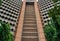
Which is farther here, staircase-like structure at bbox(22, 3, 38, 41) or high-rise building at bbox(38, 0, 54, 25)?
high-rise building at bbox(38, 0, 54, 25)

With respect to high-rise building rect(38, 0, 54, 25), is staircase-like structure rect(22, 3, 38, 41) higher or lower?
lower

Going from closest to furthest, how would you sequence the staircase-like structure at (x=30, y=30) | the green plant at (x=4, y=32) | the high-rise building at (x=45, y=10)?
the green plant at (x=4, y=32) < the staircase-like structure at (x=30, y=30) < the high-rise building at (x=45, y=10)

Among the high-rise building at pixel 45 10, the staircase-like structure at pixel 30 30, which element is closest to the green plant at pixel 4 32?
the staircase-like structure at pixel 30 30

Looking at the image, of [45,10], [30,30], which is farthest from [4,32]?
[45,10]

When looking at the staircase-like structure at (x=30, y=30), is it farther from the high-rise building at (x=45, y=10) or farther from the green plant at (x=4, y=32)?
the green plant at (x=4, y=32)

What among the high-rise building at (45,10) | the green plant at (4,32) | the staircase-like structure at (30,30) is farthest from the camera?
the high-rise building at (45,10)

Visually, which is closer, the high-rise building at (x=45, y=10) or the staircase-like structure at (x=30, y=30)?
the staircase-like structure at (x=30, y=30)

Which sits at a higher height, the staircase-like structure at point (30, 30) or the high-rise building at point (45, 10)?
the high-rise building at point (45, 10)

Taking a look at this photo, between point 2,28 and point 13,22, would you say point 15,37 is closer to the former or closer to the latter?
point 13,22

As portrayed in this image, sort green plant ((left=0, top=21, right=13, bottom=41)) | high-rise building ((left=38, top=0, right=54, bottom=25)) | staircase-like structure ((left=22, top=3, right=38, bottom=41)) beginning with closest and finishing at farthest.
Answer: green plant ((left=0, top=21, right=13, bottom=41))
staircase-like structure ((left=22, top=3, right=38, bottom=41))
high-rise building ((left=38, top=0, right=54, bottom=25))

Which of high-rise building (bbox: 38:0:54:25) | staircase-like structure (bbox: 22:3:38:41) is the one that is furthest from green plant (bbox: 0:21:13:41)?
high-rise building (bbox: 38:0:54:25)

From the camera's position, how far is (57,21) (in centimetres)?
279

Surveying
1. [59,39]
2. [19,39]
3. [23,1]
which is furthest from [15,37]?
[23,1]

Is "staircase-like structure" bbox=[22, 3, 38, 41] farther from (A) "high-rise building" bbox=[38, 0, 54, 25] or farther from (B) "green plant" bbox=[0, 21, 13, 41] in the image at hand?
(B) "green plant" bbox=[0, 21, 13, 41]
